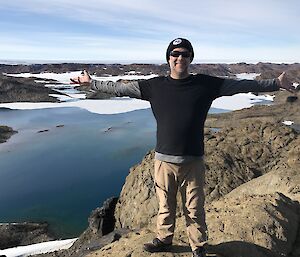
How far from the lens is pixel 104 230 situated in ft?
59.6

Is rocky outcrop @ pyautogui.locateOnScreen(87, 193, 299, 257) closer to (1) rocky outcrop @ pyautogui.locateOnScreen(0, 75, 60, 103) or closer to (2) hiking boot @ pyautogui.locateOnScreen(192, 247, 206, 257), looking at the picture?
(2) hiking boot @ pyautogui.locateOnScreen(192, 247, 206, 257)

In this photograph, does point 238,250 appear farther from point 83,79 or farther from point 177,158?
point 83,79

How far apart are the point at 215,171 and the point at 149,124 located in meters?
47.3

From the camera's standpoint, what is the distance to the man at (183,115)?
4.81m

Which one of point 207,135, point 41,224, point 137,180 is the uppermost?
point 207,135

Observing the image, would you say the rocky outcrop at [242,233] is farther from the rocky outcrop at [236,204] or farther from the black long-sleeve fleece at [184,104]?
the black long-sleeve fleece at [184,104]

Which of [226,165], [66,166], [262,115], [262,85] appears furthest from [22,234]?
[262,115]

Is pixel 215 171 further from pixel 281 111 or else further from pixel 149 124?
pixel 281 111

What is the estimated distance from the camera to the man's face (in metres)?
4.70

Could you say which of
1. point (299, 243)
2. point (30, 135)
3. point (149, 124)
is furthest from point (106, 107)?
point (299, 243)

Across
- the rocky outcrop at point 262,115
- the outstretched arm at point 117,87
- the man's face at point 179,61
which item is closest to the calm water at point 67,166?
the rocky outcrop at point 262,115

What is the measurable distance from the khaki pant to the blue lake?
20940mm

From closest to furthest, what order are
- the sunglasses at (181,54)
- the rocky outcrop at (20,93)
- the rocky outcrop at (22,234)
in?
1. the sunglasses at (181,54)
2. the rocky outcrop at (22,234)
3. the rocky outcrop at (20,93)

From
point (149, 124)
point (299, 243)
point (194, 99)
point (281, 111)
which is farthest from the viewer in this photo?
point (281, 111)
